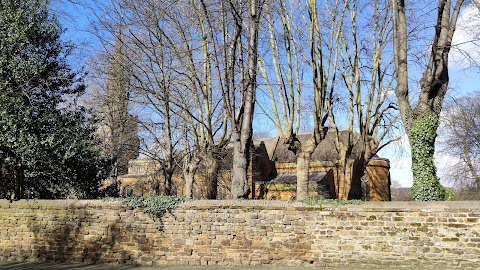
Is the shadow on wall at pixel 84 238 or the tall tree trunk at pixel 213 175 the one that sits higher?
the tall tree trunk at pixel 213 175

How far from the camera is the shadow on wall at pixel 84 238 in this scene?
10.4m

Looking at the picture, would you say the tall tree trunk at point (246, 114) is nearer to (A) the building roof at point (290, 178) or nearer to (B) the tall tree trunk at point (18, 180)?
(B) the tall tree trunk at point (18, 180)

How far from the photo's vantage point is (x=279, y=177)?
32094 millimetres

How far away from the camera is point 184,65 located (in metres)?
13.9

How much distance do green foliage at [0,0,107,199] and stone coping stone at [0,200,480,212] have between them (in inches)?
50.8

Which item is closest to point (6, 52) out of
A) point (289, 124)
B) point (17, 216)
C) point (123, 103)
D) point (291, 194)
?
point (17, 216)

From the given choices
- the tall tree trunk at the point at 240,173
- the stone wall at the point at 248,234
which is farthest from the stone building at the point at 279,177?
the stone wall at the point at 248,234

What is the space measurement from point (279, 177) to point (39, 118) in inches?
888

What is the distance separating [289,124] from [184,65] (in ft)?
14.0

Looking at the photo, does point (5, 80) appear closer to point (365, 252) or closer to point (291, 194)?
point (365, 252)

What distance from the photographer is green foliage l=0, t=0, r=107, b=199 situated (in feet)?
37.4

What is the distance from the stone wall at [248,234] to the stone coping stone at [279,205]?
24 millimetres

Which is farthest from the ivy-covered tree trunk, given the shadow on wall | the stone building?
the stone building

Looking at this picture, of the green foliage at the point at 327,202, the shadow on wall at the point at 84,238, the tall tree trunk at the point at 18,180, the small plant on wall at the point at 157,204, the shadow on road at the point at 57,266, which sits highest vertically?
the tall tree trunk at the point at 18,180
